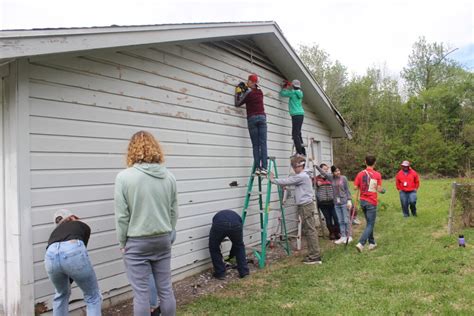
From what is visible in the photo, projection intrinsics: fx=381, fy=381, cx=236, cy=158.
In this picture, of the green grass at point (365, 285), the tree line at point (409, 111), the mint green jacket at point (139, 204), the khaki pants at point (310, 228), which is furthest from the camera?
the tree line at point (409, 111)

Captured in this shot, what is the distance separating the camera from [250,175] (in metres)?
7.64

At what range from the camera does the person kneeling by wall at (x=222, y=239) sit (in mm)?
5973

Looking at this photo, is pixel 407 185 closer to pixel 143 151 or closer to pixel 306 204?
pixel 306 204

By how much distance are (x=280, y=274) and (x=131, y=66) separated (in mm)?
3908

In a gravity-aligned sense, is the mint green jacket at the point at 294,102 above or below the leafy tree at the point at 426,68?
below

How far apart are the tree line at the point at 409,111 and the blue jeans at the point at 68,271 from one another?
3135 cm

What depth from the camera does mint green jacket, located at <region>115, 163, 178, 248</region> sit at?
3.42 m

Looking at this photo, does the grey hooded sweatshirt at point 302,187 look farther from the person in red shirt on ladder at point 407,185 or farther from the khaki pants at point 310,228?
the person in red shirt on ladder at point 407,185

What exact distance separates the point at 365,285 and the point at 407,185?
659 centimetres

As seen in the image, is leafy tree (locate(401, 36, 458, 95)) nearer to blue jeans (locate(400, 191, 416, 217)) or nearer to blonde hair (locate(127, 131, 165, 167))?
blue jeans (locate(400, 191, 416, 217))

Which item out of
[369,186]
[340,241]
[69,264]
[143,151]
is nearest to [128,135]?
[143,151]

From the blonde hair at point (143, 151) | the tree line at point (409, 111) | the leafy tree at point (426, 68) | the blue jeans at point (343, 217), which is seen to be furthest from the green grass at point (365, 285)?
the leafy tree at point (426, 68)

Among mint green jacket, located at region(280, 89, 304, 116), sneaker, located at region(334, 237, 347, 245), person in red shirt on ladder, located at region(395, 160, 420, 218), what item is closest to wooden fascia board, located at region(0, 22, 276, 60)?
mint green jacket, located at region(280, 89, 304, 116)

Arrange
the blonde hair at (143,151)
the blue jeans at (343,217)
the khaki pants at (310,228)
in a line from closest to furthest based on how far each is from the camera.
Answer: the blonde hair at (143,151), the khaki pants at (310,228), the blue jeans at (343,217)
